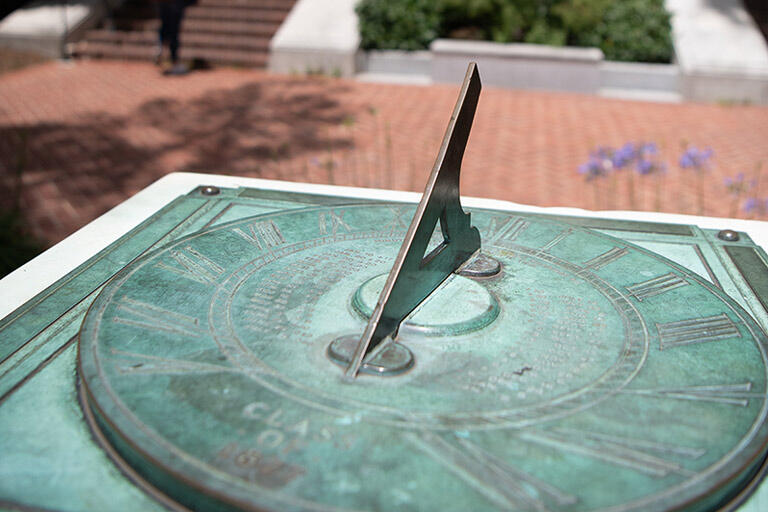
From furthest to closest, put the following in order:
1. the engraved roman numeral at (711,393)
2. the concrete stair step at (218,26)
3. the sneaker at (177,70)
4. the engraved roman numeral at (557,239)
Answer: the concrete stair step at (218,26) → the sneaker at (177,70) → the engraved roman numeral at (557,239) → the engraved roman numeral at (711,393)

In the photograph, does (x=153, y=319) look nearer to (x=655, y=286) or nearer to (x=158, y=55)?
(x=655, y=286)

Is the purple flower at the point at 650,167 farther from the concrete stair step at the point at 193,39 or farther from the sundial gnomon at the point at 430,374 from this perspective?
the concrete stair step at the point at 193,39

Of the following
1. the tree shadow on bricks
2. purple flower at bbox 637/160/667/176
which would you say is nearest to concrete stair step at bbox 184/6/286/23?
the tree shadow on bricks

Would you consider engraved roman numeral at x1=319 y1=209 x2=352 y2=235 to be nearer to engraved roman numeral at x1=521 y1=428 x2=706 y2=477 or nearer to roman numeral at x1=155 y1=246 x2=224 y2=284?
roman numeral at x1=155 y1=246 x2=224 y2=284

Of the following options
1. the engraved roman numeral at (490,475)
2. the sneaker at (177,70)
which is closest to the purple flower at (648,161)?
the engraved roman numeral at (490,475)

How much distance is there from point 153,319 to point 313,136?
16.0 feet

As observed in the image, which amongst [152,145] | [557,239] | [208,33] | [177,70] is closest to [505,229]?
[557,239]

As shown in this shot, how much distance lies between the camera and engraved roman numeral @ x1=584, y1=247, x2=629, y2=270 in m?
2.07

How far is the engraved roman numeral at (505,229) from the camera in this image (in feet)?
7.40

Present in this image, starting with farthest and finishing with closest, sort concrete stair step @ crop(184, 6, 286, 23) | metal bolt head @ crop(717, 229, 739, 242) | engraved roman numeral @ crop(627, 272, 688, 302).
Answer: concrete stair step @ crop(184, 6, 286, 23)
metal bolt head @ crop(717, 229, 739, 242)
engraved roman numeral @ crop(627, 272, 688, 302)

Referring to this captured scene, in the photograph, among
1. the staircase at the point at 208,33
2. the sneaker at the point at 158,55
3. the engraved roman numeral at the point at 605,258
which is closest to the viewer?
the engraved roman numeral at the point at 605,258

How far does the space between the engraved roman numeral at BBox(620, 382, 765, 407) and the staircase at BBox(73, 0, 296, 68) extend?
8067 millimetres

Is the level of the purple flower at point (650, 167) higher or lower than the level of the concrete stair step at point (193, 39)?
lower

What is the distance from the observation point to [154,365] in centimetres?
153
